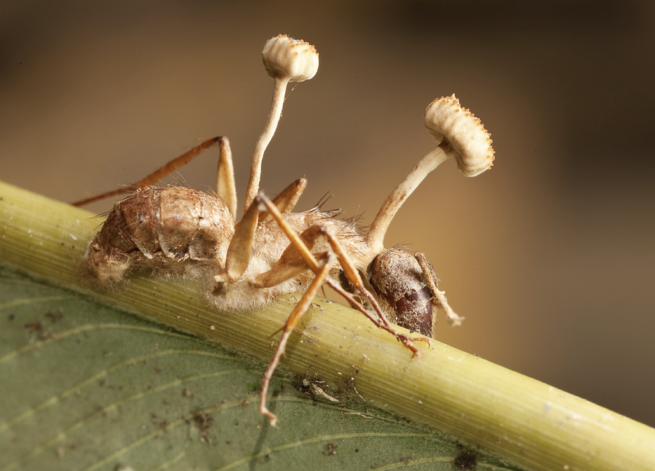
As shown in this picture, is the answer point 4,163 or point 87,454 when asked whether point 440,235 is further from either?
point 4,163

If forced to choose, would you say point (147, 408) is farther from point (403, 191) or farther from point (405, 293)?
point (403, 191)

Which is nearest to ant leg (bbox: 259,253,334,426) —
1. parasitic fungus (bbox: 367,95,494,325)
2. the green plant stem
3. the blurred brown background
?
the green plant stem

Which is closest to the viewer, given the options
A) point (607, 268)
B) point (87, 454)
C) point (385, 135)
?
point (87, 454)

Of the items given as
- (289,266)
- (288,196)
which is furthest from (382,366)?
(288,196)

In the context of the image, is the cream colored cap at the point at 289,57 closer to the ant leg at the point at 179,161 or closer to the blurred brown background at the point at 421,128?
the ant leg at the point at 179,161

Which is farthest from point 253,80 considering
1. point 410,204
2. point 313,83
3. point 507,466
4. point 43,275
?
point 507,466

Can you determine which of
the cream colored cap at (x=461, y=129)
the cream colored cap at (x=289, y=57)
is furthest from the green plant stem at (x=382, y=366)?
the cream colored cap at (x=289, y=57)

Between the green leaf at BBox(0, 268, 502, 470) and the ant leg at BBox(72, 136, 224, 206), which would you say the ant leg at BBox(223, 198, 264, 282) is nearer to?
the green leaf at BBox(0, 268, 502, 470)
